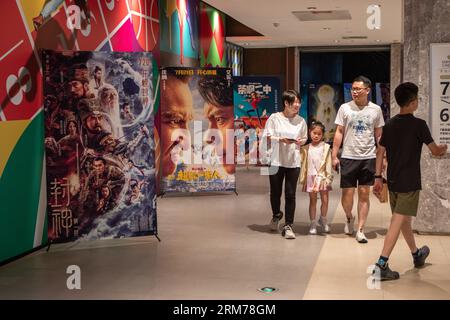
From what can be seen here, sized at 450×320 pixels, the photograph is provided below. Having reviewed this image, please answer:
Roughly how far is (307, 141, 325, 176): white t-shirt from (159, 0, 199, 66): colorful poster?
3317 millimetres

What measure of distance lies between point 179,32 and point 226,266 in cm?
558

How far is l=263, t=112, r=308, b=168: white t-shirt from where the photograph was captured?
225 inches

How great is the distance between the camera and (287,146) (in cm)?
572

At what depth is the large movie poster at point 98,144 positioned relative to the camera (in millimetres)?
5102

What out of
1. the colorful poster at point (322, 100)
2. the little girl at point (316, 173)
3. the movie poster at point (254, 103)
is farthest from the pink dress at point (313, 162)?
the colorful poster at point (322, 100)

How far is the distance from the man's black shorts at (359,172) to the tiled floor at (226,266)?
0.53m

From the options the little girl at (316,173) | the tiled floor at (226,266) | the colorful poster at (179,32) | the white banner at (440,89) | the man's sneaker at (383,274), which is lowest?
the tiled floor at (226,266)

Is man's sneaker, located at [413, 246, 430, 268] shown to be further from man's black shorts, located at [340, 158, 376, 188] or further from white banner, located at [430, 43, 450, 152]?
white banner, located at [430, 43, 450, 152]

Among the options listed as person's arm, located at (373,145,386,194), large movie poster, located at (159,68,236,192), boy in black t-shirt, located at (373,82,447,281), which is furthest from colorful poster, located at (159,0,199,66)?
boy in black t-shirt, located at (373,82,447,281)

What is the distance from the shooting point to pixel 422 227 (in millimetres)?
5680

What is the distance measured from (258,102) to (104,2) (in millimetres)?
5336

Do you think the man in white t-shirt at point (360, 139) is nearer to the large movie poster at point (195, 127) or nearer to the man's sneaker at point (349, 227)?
the man's sneaker at point (349, 227)

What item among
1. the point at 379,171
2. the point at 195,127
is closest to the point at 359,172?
the point at 379,171
